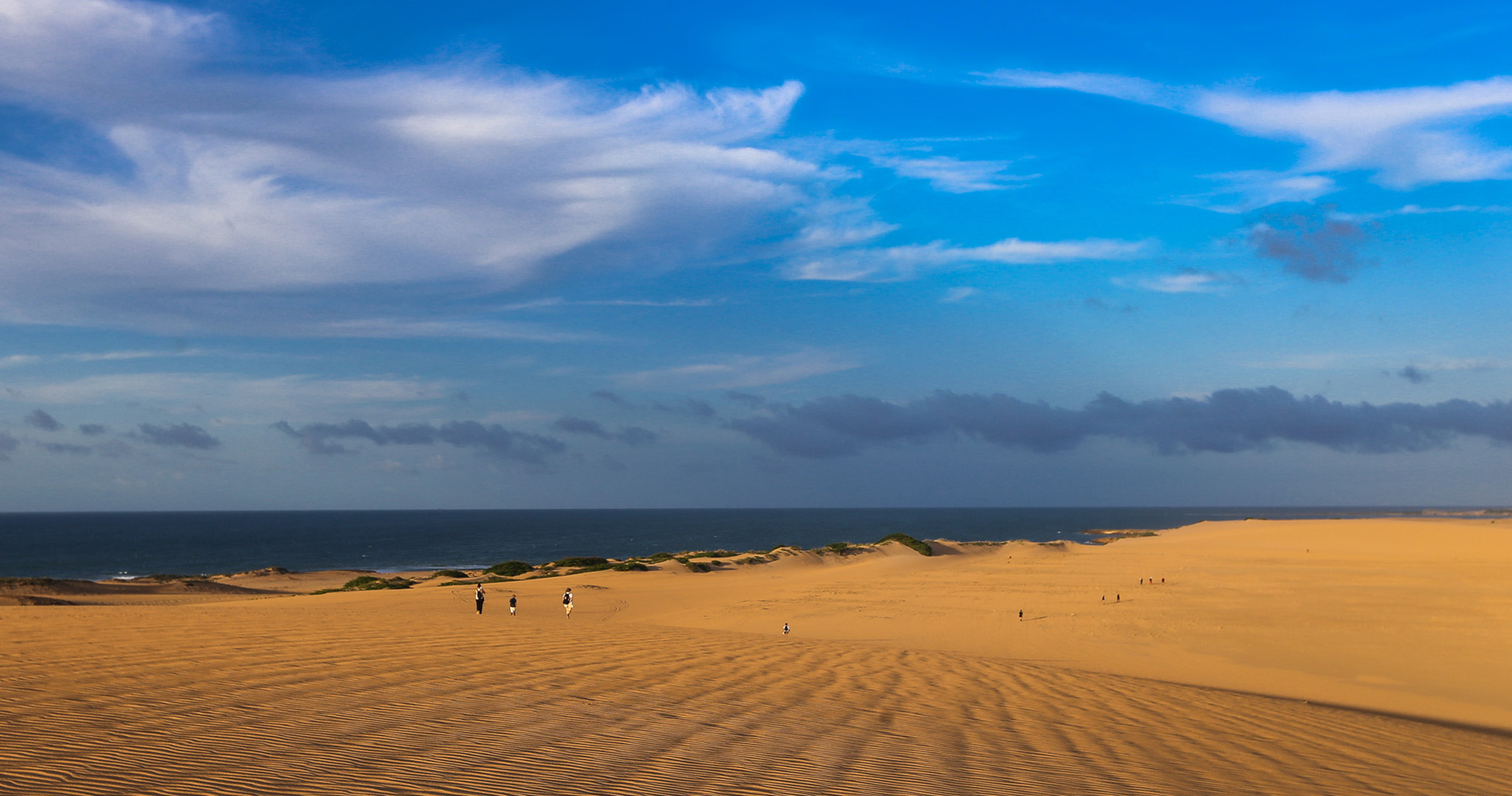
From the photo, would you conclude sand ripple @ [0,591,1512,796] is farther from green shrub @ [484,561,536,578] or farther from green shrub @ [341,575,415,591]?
green shrub @ [484,561,536,578]

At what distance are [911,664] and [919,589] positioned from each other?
18.4 meters

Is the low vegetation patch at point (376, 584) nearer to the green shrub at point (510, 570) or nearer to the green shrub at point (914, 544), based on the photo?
the green shrub at point (510, 570)

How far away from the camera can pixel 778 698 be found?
446 inches

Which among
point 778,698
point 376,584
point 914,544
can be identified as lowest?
point 914,544

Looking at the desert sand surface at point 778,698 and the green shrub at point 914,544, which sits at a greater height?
the desert sand surface at point 778,698

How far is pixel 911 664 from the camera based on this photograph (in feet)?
52.9

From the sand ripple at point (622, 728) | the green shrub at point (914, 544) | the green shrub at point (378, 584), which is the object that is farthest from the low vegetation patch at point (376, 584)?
the green shrub at point (914, 544)

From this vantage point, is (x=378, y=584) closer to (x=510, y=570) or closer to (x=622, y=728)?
(x=510, y=570)

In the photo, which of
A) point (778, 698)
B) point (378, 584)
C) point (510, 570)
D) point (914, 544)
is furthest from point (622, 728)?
point (914, 544)

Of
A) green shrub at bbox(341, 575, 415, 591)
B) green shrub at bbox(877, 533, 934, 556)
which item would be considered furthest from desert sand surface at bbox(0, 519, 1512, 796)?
green shrub at bbox(877, 533, 934, 556)

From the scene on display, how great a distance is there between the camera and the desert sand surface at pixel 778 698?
23.6ft

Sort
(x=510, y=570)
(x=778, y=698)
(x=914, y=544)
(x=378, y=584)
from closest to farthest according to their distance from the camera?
(x=778, y=698), (x=378, y=584), (x=510, y=570), (x=914, y=544)

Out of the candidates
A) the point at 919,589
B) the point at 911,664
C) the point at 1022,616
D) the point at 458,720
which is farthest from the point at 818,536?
the point at 458,720

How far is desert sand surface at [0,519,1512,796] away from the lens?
7188mm
